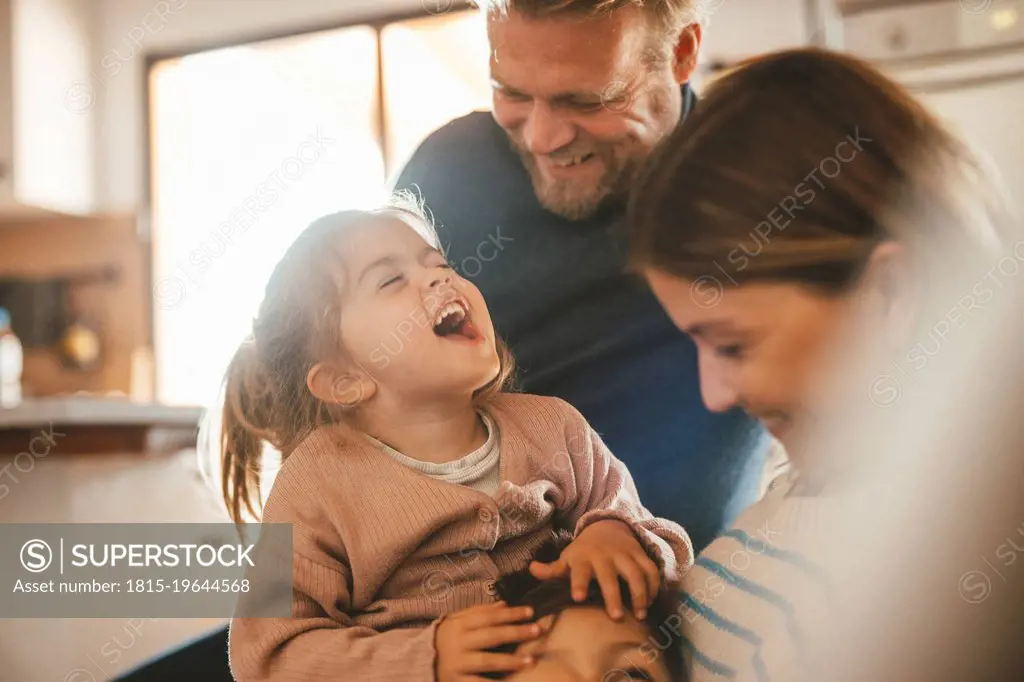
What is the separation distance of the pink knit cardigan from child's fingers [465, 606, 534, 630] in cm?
1

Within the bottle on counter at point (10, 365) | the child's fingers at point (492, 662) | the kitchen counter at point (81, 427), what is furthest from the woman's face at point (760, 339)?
the bottle on counter at point (10, 365)

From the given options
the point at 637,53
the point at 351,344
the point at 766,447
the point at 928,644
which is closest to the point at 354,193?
the point at 351,344

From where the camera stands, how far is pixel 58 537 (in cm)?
64

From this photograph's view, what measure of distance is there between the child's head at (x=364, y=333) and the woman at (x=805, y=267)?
0.49 ft

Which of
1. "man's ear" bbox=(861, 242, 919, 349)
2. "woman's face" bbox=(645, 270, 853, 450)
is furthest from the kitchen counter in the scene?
"man's ear" bbox=(861, 242, 919, 349)

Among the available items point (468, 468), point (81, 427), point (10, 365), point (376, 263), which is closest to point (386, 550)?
point (468, 468)

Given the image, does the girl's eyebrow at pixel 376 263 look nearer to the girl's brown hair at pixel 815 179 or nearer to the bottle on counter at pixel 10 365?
the girl's brown hair at pixel 815 179

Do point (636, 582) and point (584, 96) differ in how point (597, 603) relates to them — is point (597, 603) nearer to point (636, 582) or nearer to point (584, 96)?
point (636, 582)

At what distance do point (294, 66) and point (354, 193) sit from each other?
13 centimetres

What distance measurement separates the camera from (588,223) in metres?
0.59

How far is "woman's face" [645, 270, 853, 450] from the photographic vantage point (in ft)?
1.72

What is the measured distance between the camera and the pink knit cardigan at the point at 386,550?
0.53 metres

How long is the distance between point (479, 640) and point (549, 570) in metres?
0.06

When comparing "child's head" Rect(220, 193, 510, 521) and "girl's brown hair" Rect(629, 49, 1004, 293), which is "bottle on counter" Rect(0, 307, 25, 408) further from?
"girl's brown hair" Rect(629, 49, 1004, 293)
